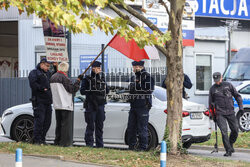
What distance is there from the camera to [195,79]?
27.8 metres

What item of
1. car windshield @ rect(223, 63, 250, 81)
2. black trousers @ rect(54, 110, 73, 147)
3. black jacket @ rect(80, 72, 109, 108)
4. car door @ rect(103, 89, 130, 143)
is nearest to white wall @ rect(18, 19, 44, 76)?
car windshield @ rect(223, 63, 250, 81)

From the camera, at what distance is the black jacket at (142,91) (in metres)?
11.3

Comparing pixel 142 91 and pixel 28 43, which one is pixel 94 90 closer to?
pixel 142 91

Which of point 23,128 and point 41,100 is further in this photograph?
point 23,128

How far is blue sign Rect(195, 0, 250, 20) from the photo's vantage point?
3791 cm

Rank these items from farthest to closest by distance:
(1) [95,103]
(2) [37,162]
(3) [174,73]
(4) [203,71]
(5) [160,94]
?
(4) [203,71] → (5) [160,94] → (1) [95,103] → (3) [174,73] → (2) [37,162]

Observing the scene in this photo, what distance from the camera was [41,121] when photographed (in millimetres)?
11734

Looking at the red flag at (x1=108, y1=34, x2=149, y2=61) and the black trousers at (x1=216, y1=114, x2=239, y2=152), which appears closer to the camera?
the black trousers at (x1=216, y1=114, x2=239, y2=152)

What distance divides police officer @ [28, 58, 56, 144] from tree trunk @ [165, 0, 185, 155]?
3.31m

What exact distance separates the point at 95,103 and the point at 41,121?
127 cm

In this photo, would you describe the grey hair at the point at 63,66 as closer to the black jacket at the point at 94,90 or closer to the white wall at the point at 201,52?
the black jacket at the point at 94,90

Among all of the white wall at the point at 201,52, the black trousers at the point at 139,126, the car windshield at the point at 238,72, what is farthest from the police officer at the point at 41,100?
the white wall at the point at 201,52

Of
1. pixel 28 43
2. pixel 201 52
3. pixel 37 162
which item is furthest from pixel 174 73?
pixel 201 52

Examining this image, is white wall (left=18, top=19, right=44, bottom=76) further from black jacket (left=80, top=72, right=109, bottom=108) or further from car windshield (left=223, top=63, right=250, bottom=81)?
black jacket (left=80, top=72, right=109, bottom=108)
